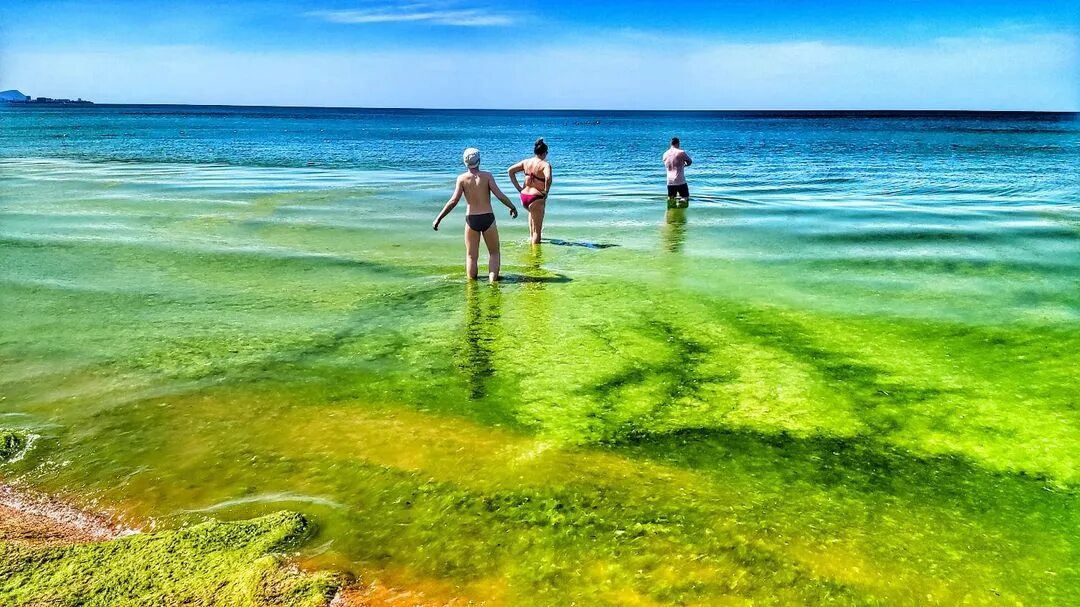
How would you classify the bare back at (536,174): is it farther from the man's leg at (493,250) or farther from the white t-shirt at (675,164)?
the white t-shirt at (675,164)

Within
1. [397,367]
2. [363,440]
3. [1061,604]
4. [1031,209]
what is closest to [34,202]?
[397,367]

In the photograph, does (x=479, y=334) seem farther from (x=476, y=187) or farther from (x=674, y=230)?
(x=674, y=230)

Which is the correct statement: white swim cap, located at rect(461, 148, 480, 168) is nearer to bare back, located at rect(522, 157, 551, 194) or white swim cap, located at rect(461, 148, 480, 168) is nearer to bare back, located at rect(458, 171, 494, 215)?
bare back, located at rect(458, 171, 494, 215)

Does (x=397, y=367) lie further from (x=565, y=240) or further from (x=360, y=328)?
(x=565, y=240)

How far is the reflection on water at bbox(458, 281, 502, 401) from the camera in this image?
21.6 feet

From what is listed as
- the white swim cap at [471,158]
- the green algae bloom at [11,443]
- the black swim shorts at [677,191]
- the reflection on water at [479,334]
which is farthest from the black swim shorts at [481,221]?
the black swim shorts at [677,191]

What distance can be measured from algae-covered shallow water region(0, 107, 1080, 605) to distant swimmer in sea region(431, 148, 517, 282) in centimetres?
47

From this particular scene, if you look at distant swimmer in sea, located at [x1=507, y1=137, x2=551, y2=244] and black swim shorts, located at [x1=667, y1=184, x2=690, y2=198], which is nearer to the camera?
distant swimmer in sea, located at [x1=507, y1=137, x2=551, y2=244]

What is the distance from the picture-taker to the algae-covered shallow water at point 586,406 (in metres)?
4.02

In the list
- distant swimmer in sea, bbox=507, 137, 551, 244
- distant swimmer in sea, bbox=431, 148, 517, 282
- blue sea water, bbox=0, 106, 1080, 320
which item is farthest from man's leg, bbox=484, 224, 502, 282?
blue sea water, bbox=0, 106, 1080, 320

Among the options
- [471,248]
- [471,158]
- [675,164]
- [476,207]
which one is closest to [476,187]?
[476,207]

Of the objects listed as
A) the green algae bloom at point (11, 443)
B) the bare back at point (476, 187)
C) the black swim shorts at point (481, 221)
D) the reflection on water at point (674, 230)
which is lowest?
the green algae bloom at point (11, 443)

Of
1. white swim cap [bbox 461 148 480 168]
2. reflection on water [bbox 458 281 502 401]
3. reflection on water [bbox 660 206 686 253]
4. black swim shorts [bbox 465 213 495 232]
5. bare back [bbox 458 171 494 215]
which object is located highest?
white swim cap [bbox 461 148 480 168]

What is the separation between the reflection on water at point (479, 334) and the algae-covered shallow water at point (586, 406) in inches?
2.0
